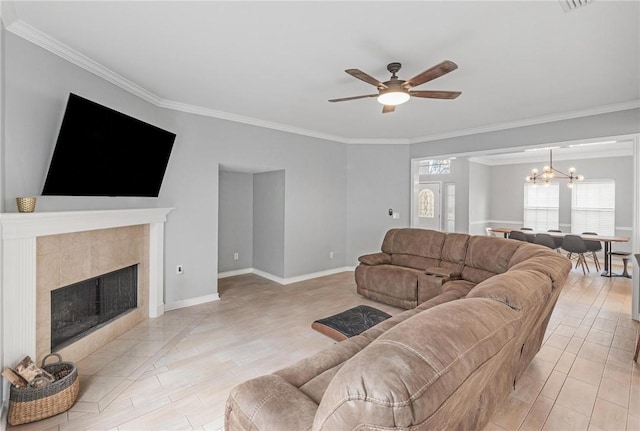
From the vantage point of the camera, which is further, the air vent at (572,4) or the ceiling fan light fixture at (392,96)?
the ceiling fan light fixture at (392,96)

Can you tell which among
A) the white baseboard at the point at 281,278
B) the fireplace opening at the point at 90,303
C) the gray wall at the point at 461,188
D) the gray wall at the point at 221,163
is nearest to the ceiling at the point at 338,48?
the gray wall at the point at 221,163

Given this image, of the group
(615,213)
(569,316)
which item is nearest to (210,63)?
(569,316)

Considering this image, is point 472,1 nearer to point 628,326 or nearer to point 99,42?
point 99,42

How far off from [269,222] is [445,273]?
310 centimetres

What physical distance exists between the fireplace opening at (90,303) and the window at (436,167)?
24.9ft

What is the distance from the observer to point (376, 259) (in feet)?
15.0

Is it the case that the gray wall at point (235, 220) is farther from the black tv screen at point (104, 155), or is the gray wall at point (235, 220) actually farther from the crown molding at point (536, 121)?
the crown molding at point (536, 121)

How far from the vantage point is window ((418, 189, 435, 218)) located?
28.8 feet

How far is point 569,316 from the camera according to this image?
380cm

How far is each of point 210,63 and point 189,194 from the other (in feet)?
6.04

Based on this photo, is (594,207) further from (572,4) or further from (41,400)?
(41,400)

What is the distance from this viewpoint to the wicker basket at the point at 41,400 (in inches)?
73.7

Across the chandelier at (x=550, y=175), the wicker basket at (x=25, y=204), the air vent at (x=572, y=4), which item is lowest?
the wicker basket at (x=25, y=204)

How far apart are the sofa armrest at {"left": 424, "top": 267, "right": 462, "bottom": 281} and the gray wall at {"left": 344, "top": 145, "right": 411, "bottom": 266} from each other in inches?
78.3
